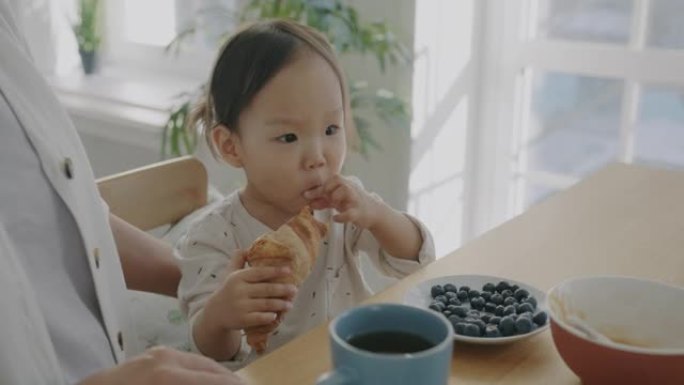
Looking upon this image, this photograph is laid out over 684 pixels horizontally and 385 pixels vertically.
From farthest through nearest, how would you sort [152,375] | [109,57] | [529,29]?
Result: 1. [109,57]
2. [529,29]
3. [152,375]

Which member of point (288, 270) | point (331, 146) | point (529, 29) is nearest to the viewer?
point (288, 270)

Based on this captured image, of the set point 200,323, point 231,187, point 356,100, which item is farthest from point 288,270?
point 231,187

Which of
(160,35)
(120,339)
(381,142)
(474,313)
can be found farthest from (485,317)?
(160,35)

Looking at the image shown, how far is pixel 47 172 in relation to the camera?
888 mm

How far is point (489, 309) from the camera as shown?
2.84 feet

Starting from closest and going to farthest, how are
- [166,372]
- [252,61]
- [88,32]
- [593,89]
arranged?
[166,372]
[252,61]
[593,89]
[88,32]

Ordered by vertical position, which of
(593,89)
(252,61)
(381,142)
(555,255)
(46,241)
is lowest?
(381,142)

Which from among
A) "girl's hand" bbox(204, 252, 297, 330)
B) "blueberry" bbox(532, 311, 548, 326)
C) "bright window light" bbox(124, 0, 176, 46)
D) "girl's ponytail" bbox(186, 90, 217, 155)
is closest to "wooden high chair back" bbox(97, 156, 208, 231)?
"girl's ponytail" bbox(186, 90, 217, 155)

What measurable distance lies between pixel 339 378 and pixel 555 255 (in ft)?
1.87

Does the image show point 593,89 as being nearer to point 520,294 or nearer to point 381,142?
point 381,142

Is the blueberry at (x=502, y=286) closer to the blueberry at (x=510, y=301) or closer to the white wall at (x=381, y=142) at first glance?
the blueberry at (x=510, y=301)

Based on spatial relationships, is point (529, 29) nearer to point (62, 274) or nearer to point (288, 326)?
point (288, 326)

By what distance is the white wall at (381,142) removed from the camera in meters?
2.13

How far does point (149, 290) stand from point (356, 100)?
928mm
